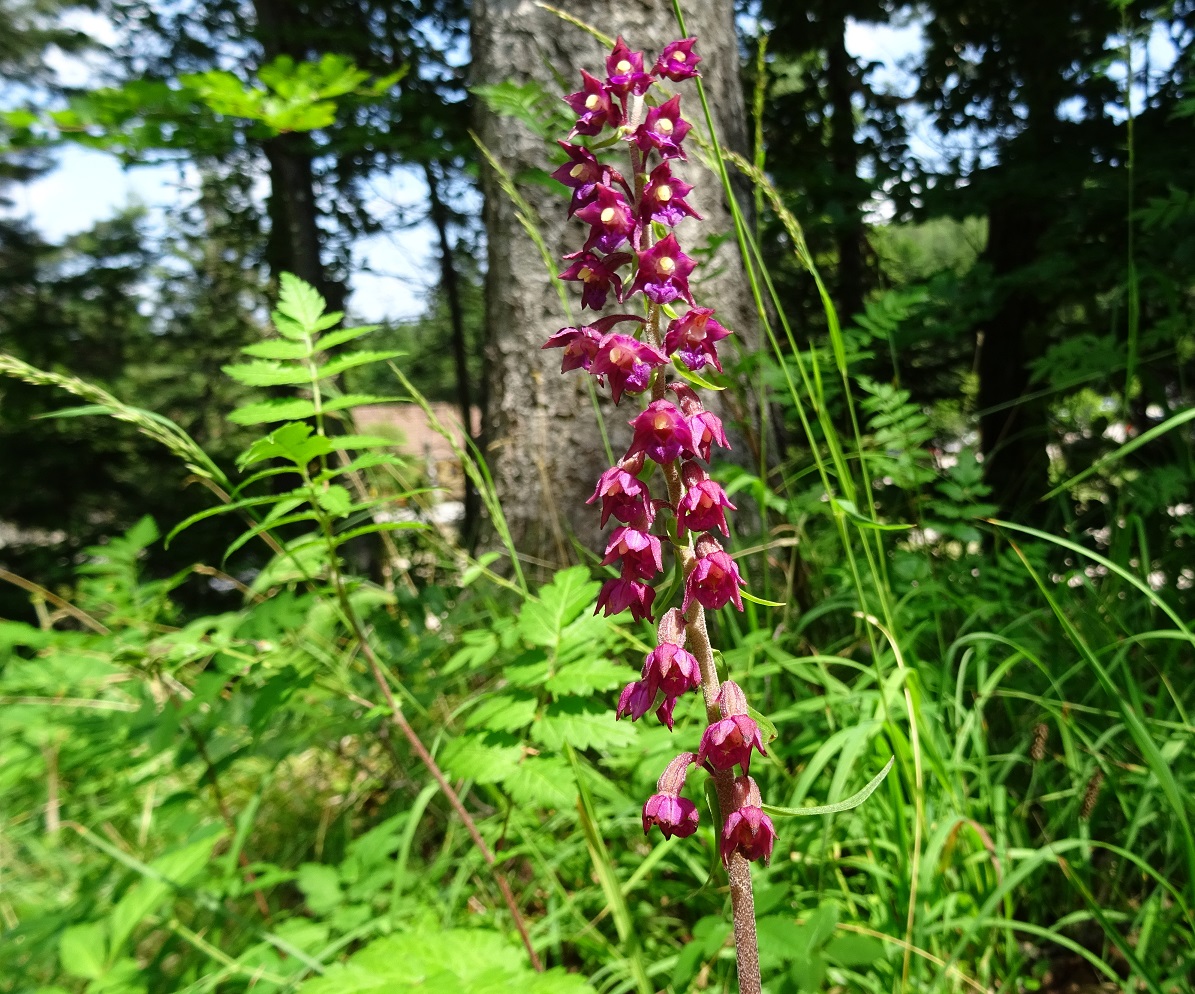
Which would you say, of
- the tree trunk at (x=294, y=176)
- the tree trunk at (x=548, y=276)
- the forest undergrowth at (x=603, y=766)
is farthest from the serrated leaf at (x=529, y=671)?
the tree trunk at (x=294, y=176)

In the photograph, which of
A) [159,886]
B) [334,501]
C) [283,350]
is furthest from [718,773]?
[159,886]

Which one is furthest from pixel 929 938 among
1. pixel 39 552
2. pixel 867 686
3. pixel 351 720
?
pixel 39 552

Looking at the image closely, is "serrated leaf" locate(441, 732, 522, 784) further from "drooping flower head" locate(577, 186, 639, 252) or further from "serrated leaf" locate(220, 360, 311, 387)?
"drooping flower head" locate(577, 186, 639, 252)

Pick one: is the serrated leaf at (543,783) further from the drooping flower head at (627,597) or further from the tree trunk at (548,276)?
the tree trunk at (548,276)

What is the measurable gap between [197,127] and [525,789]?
3.27m

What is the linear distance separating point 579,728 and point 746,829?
45 centimetres

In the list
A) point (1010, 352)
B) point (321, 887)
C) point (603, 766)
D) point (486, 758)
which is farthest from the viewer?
point (1010, 352)

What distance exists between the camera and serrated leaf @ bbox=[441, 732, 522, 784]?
1.20 m

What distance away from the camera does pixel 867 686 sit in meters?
1.82

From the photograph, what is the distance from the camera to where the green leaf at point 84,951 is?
4.70 ft

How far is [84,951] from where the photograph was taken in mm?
1455

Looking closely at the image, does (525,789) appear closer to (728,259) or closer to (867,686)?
(867,686)

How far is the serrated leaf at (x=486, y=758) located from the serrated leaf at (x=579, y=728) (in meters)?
0.07

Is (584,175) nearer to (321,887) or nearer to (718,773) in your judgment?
(718,773)
